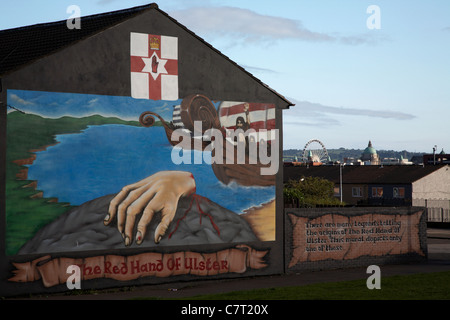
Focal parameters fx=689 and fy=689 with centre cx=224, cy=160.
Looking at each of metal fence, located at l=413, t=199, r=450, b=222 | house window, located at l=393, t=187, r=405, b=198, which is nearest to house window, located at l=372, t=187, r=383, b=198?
house window, located at l=393, t=187, r=405, b=198

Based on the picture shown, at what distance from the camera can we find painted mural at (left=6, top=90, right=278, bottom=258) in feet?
72.5

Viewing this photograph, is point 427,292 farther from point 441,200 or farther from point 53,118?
point 441,200

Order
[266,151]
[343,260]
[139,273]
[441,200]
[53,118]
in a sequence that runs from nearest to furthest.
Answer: [53,118] → [139,273] → [266,151] → [343,260] → [441,200]

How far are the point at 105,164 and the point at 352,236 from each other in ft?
38.3

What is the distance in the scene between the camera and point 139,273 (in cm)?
2408

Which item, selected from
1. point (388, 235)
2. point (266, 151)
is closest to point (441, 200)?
point (388, 235)

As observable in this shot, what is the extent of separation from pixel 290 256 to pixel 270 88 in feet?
22.1

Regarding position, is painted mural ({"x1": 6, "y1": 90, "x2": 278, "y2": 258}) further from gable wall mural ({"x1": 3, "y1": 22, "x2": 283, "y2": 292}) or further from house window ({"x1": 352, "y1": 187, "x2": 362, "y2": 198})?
house window ({"x1": 352, "y1": 187, "x2": 362, "y2": 198})

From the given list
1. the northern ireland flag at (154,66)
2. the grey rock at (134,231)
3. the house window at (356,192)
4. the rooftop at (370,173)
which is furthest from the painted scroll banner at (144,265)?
the house window at (356,192)

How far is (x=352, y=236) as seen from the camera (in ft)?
96.7

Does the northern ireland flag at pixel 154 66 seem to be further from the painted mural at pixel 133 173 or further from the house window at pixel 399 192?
the house window at pixel 399 192

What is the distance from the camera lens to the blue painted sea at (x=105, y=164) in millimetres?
22453

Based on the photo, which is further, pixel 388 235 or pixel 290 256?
pixel 388 235

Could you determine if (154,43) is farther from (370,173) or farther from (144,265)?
(370,173)
